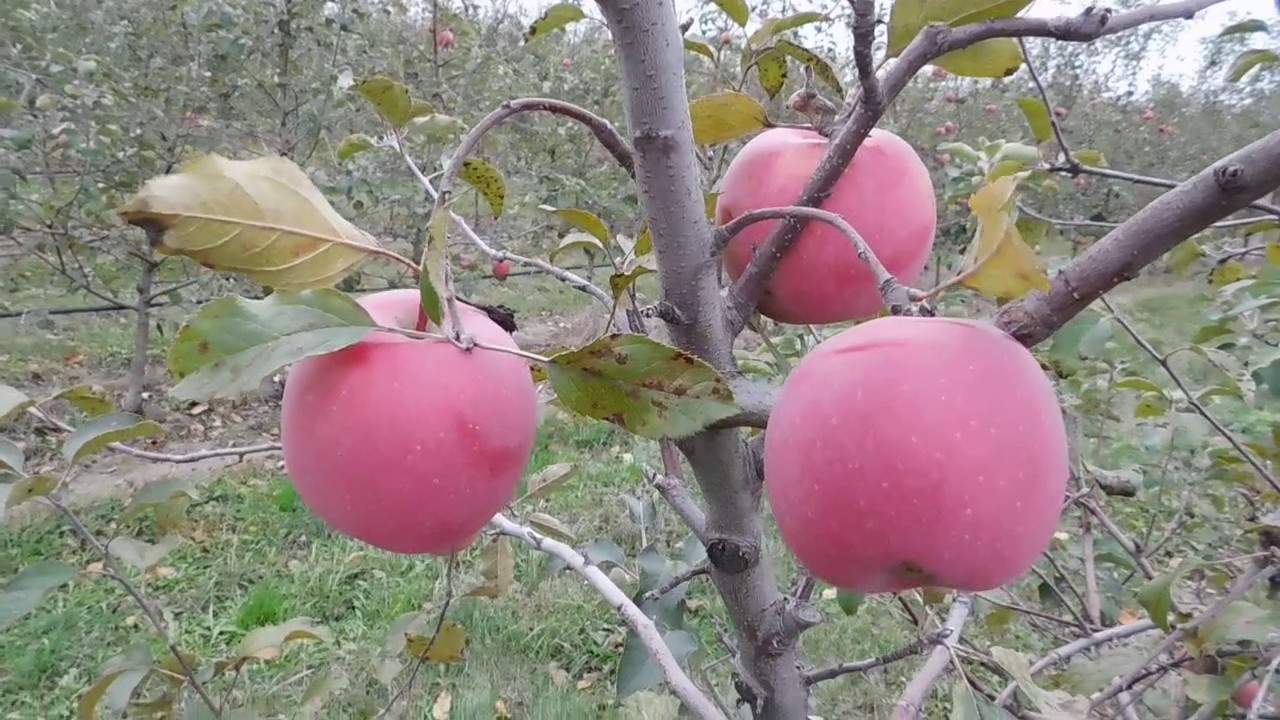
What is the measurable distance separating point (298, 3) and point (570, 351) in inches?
122

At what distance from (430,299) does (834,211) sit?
0.88 feet

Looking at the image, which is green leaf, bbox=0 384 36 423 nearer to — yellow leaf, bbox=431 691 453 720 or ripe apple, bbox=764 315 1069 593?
ripe apple, bbox=764 315 1069 593

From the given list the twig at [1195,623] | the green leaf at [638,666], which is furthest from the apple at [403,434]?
the twig at [1195,623]

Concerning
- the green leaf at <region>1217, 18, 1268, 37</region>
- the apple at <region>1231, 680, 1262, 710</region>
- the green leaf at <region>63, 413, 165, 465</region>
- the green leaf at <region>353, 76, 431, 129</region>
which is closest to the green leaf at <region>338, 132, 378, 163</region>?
the green leaf at <region>353, 76, 431, 129</region>

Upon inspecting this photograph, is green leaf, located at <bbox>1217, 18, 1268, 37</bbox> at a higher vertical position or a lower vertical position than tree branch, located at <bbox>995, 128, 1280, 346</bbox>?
higher

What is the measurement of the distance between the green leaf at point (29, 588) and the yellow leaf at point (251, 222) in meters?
0.57

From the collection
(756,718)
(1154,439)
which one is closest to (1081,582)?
(1154,439)

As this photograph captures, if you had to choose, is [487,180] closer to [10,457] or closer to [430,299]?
[430,299]

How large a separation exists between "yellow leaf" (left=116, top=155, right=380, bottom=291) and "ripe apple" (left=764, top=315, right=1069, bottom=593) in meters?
0.26

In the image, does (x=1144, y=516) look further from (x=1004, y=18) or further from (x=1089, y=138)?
(x=1089, y=138)

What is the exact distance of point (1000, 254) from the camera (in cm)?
37

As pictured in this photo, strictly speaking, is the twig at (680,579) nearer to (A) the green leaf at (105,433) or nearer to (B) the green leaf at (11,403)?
(A) the green leaf at (105,433)

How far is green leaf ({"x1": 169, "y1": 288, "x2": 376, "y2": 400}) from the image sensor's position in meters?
0.40

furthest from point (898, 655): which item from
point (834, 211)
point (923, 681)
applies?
point (834, 211)
